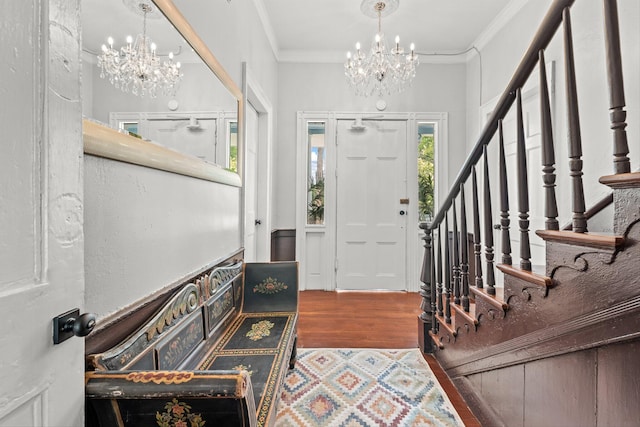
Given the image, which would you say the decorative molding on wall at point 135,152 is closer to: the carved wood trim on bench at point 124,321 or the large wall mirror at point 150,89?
the large wall mirror at point 150,89

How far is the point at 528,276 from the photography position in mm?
1268

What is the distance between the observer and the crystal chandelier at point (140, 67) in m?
1.03

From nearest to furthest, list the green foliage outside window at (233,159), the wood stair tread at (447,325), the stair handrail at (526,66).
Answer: the stair handrail at (526,66), the wood stair tread at (447,325), the green foliage outside window at (233,159)

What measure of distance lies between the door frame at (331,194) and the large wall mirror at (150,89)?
2132mm

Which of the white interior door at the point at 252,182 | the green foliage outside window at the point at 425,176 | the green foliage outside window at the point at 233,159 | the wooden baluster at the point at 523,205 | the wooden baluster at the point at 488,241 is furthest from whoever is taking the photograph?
the green foliage outside window at the point at 425,176

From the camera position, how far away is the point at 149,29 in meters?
1.22

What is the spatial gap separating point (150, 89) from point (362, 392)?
1.91m

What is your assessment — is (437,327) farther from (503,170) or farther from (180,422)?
(180,422)

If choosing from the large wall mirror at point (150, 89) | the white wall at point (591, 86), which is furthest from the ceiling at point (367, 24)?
the large wall mirror at point (150, 89)

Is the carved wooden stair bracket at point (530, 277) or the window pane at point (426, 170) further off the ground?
the window pane at point (426, 170)

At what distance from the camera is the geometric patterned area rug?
5.51 ft

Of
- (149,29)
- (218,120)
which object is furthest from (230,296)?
(149,29)

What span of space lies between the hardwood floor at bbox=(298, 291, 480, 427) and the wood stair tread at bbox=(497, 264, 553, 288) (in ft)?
2.83

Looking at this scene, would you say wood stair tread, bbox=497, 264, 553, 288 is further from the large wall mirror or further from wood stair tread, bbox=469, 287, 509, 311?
the large wall mirror
